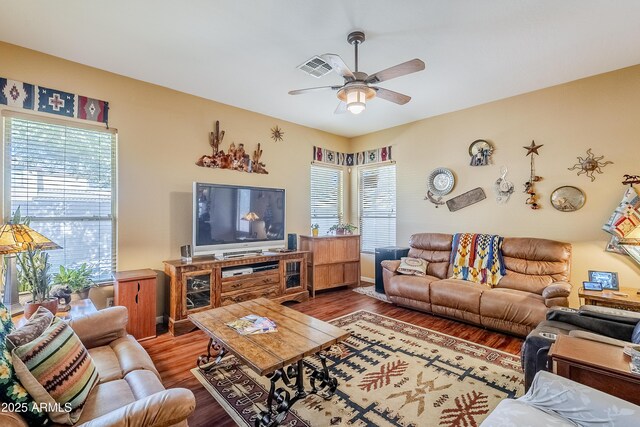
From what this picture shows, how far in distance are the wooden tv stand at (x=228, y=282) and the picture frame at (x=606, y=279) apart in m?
3.46

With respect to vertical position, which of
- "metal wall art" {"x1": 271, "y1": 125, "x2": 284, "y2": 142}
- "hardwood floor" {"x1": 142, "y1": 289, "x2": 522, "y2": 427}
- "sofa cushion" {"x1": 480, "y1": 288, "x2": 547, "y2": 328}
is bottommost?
"hardwood floor" {"x1": 142, "y1": 289, "x2": 522, "y2": 427}

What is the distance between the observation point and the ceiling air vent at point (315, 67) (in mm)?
2912

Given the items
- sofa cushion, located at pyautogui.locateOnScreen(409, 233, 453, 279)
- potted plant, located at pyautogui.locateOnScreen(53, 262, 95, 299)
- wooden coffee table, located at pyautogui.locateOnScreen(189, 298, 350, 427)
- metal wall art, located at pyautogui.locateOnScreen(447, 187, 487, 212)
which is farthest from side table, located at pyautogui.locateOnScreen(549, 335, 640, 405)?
potted plant, located at pyautogui.locateOnScreen(53, 262, 95, 299)

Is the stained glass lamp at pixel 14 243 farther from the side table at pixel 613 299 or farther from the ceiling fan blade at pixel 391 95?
the side table at pixel 613 299

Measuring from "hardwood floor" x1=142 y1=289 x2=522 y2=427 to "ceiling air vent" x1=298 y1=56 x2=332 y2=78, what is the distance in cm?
290

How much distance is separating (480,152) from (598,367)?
3.45 m

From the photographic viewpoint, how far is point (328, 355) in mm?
2752

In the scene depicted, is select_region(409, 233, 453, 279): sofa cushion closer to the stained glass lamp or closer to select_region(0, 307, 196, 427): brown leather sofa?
Answer: select_region(0, 307, 196, 427): brown leather sofa

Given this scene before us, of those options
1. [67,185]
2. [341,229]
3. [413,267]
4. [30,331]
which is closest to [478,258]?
[413,267]

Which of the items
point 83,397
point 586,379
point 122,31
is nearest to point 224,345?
point 83,397

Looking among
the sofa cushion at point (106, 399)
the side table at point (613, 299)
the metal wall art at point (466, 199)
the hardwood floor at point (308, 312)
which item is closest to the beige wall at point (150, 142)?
the hardwood floor at point (308, 312)

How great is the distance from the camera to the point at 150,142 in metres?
3.57

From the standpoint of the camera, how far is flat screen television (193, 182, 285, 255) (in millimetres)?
3691

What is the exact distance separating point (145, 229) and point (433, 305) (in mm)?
3674
